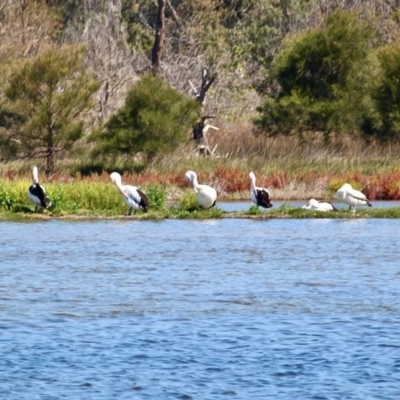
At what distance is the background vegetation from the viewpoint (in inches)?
1548

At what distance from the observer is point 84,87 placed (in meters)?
40.5

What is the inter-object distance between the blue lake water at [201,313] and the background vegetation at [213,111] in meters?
12.8

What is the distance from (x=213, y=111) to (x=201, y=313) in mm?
36651

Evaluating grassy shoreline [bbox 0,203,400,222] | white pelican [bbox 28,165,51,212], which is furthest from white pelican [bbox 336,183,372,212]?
white pelican [bbox 28,165,51,212]

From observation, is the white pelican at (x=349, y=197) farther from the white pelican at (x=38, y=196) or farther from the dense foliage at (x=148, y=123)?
the dense foliage at (x=148, y=123)

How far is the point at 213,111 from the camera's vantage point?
5156 centimetres

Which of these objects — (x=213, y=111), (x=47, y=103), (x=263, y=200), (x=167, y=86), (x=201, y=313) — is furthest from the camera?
(x=213, y=111)

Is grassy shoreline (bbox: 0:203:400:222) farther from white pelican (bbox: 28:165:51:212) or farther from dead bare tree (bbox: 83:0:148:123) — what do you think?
dead bare tree (bbox: 83:0:148:123)

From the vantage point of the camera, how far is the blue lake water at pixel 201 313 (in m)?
11.6

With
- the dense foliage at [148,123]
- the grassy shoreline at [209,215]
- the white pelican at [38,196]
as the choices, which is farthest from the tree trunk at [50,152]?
the white pelican at [38,196]

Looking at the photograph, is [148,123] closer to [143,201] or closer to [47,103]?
[47,103]

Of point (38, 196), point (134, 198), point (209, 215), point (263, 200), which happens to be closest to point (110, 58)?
point (263, 200)

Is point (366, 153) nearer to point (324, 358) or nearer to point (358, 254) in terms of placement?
point (358, 254)

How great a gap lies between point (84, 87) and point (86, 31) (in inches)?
585
